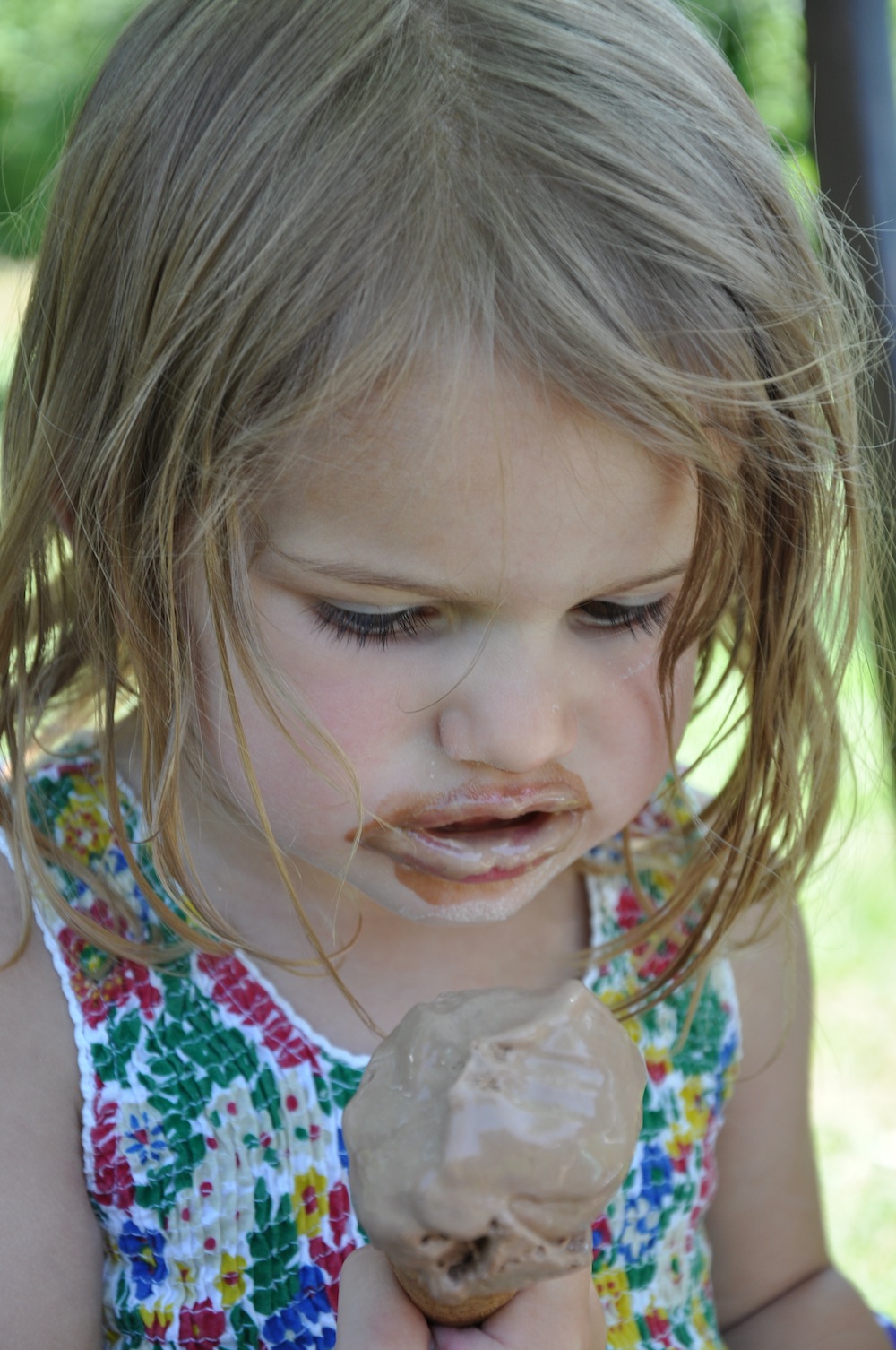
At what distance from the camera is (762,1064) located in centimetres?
159

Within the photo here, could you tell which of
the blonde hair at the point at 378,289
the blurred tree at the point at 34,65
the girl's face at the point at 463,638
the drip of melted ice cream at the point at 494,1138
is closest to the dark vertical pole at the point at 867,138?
the blonde hair at the point at 378,289

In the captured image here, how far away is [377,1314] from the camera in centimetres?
101

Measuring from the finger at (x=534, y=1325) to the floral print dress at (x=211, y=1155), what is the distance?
0.32m

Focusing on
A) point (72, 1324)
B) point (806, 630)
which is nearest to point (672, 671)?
point (806, 630)

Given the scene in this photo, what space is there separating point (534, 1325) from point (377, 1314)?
0.38ft

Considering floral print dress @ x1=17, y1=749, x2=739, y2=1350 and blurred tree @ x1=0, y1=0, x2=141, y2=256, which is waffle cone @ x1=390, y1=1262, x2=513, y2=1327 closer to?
floral print dress @ x1=17, y1=749, x2=739, y2=1350

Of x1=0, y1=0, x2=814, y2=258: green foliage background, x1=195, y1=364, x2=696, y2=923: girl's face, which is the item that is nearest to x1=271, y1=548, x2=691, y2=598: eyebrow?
x1=195, y1=364, x2=696, y2=923: girl's face

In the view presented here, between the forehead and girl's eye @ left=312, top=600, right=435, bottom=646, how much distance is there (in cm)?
6

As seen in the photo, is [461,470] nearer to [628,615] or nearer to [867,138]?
[628,615]

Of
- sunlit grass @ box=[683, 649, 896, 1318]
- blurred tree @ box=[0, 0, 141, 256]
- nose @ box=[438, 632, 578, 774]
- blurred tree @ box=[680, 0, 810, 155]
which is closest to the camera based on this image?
nose @ box=[438, 632, 578, 774]

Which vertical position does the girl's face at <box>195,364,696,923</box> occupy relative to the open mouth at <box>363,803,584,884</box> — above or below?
above

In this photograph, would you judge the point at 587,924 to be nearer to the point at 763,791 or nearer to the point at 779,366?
the point at 763,791

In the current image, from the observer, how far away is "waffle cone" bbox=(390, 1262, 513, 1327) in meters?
0.96

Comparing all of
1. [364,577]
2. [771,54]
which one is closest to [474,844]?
[364,577]
